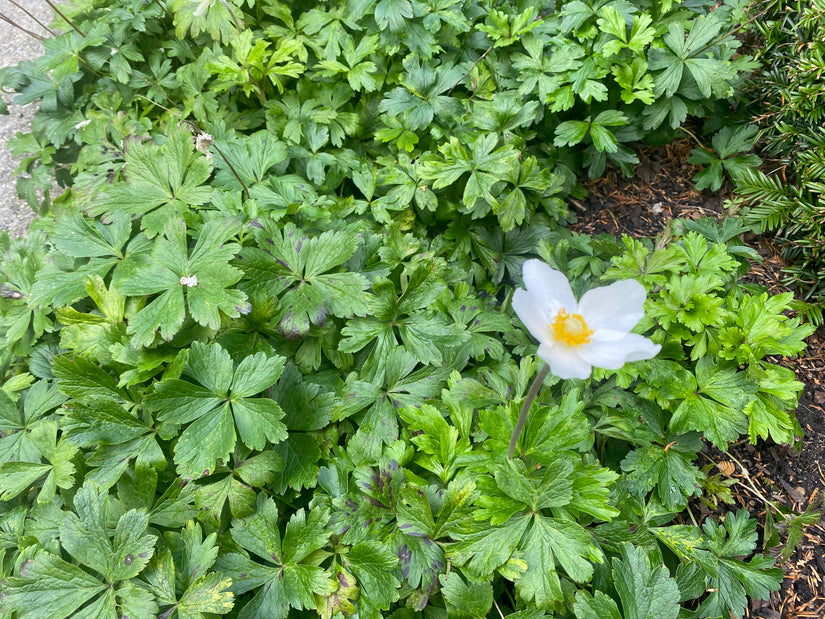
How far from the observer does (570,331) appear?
1.27 metres

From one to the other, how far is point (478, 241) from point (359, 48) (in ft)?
4.05

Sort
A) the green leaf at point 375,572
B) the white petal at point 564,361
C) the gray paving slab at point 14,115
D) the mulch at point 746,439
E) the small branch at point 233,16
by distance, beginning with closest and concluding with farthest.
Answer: the white petal at point 564,361
the green leaf at point 375,572
the mulch at point 746,439
the small branch at point 233,16
the gray paving slab at point 14,115

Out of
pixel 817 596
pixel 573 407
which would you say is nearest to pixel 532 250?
pixel 573 407

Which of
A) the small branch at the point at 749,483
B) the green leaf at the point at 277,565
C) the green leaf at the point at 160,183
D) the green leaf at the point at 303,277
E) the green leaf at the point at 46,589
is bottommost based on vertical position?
the small branch at the point at 749,483

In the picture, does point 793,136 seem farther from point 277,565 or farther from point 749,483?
point 277,565

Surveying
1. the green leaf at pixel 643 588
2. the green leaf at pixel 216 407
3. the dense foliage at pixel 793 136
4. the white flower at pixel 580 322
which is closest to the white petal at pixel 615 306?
the white flower at pixel 580 322

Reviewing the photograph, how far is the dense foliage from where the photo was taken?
2.47 meters

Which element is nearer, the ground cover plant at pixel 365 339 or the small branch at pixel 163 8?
the ground cover plant at pixel 365 339

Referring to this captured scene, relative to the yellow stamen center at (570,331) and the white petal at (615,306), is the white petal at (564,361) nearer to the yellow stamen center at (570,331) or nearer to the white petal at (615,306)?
the yellow stamen center at (570,331)

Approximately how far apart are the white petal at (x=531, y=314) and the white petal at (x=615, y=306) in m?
0.13

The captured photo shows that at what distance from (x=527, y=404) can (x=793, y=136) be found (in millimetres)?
2289

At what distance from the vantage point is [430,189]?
272 centimetres

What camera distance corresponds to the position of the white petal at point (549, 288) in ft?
4.33

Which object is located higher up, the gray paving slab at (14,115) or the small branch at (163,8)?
the small branch at (163,8)
